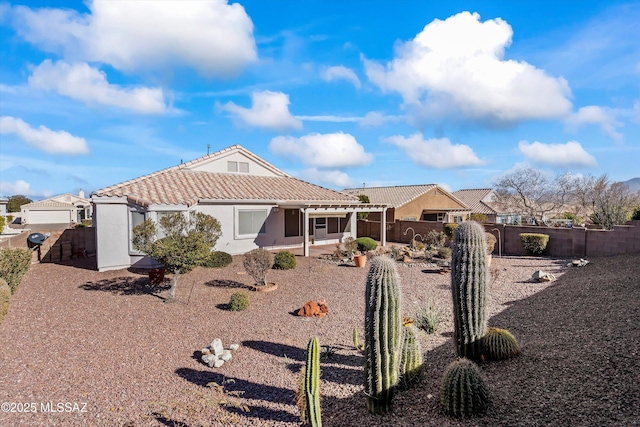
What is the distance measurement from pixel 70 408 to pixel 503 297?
1159 cm

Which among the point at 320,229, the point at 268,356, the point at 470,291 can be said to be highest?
the point at 320,229

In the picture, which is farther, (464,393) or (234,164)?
(234,164)

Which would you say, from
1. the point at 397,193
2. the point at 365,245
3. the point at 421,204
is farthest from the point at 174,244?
the point at 397,193

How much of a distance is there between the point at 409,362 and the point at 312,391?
1.88 metres

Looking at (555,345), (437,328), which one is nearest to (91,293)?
(437,328)

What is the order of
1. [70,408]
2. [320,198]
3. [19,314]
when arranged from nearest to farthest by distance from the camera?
[70,408], [19,314], [320,198]

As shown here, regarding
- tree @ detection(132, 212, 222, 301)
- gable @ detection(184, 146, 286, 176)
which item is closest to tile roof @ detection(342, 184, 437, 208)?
gable @ detection(184, 146, 286, 176)

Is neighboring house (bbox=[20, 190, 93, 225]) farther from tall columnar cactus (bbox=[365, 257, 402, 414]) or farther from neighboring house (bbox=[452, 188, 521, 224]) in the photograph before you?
tall columnar cactus (bbox=[365, 257, 402, 414])

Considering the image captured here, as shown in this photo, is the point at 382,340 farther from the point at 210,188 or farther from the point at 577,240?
the point at 577,240

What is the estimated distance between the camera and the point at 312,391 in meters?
4.72

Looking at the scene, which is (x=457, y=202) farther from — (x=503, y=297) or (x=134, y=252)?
(x=134, y=252)

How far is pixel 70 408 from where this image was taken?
5.68 meters

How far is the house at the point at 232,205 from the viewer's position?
1556 cm

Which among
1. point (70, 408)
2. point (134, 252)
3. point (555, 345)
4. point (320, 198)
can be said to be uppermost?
point (320, 198)
